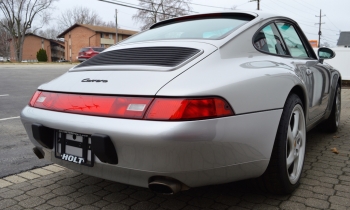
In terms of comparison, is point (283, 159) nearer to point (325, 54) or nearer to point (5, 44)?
point (325, 54)

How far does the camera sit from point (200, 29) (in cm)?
277

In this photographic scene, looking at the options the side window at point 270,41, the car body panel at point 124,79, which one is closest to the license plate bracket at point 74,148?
the car body panel at point 124,79

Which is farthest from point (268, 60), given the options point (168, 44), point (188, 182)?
point (188, 182)

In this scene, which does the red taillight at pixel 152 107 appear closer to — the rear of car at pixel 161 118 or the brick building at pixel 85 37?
the rear of car at pixel 161 118

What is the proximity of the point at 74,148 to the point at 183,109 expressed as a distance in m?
0.79

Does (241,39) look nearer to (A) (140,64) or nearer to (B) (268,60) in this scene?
(B) (268,60)

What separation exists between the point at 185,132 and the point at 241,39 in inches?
39.6

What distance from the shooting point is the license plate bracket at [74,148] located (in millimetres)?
2051

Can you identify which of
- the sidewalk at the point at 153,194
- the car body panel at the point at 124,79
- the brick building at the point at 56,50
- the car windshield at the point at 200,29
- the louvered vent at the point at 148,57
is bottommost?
the sidewalk at the point at 153,194

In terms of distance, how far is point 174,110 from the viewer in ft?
5.88

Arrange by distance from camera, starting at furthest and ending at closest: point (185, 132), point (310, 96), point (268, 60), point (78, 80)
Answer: point (310, 96) → point (268, 60) → point (78, 80) → point (185, 132)

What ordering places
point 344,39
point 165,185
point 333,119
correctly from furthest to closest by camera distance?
point 344,39 → point 333,119 → point 165,185

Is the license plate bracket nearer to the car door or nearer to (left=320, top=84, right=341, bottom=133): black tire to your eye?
the car door

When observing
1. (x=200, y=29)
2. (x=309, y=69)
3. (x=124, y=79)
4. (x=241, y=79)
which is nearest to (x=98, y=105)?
(x=124, y=79)
